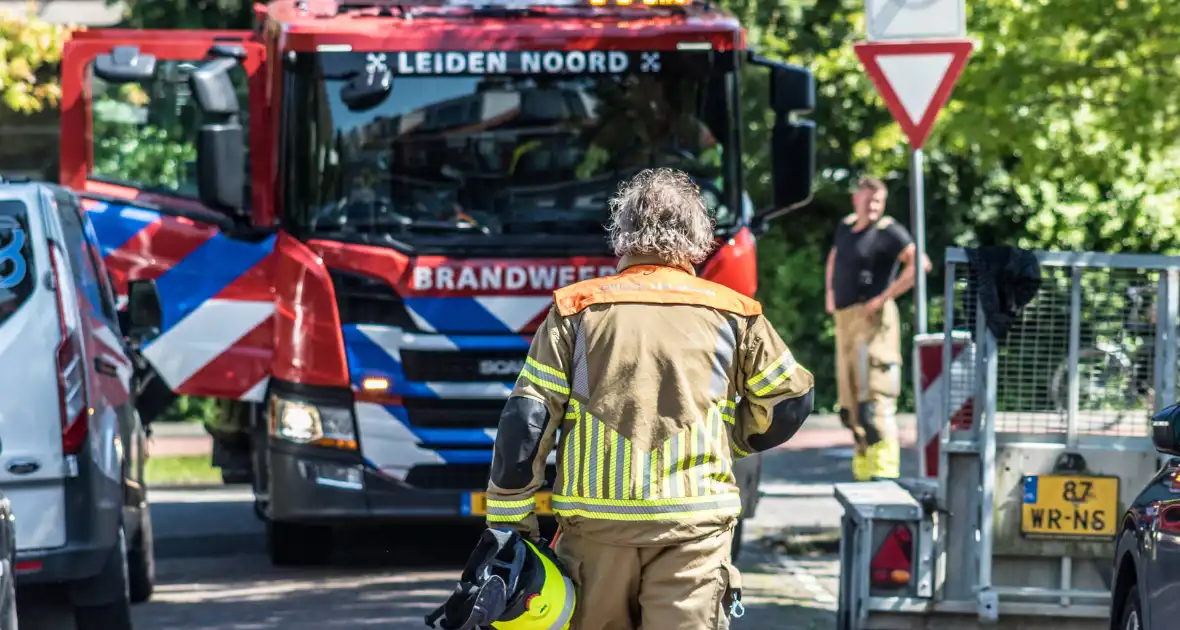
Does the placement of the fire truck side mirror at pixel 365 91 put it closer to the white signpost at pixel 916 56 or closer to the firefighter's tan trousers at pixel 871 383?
the white signpost at pixel 916 56

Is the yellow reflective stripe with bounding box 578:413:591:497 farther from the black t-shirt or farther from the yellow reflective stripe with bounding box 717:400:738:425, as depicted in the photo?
the black t-shirt

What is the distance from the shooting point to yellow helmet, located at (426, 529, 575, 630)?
4.50 metres

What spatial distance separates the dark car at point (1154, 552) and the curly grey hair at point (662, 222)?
144cm

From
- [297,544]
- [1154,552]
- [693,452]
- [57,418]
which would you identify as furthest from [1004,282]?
[297,544]

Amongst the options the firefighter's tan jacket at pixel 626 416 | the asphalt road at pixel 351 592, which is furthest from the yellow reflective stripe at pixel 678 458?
the asphalt road at pixel 351 592

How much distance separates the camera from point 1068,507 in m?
7.31

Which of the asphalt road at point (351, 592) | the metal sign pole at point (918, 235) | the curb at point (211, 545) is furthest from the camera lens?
the curb at point (211, 545)

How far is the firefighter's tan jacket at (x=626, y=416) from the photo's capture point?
4.59 meters

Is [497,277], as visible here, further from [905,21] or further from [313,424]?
[905,21]

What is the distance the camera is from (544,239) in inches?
371

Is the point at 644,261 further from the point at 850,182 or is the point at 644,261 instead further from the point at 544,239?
the point at 850,182

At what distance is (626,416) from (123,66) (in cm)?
571

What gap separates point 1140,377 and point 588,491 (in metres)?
3.32

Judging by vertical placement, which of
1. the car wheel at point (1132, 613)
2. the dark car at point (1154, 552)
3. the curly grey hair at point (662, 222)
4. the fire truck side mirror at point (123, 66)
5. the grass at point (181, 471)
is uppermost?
the fire truck side mirror at point (123, 66)
